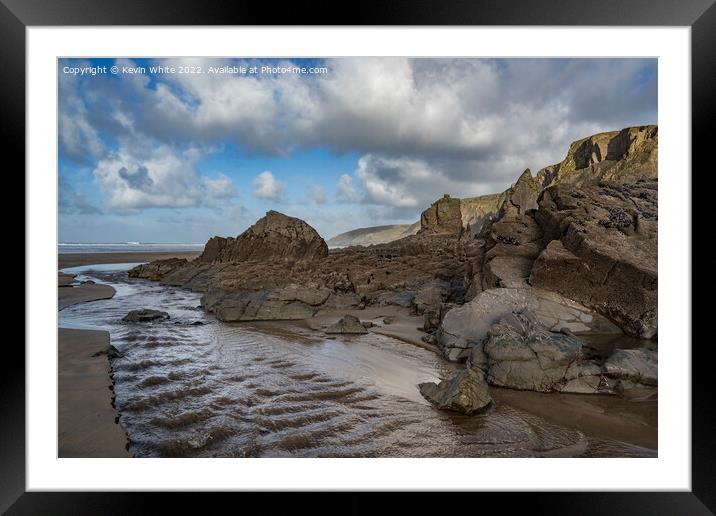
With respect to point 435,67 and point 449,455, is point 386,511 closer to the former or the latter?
point 449,455

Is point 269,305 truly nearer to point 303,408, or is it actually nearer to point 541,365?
point 303,408

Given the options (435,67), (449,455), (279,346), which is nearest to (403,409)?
(449,455)

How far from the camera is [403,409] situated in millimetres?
4254

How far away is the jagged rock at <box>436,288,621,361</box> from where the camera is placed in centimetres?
645

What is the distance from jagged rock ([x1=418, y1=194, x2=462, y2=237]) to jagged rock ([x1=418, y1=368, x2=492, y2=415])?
3028 cm

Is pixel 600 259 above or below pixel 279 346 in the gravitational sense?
above

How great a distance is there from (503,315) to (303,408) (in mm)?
4111

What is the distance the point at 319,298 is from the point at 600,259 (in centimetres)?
761

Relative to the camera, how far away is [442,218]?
1384 inches

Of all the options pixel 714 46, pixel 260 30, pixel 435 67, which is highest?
pixel 435 67

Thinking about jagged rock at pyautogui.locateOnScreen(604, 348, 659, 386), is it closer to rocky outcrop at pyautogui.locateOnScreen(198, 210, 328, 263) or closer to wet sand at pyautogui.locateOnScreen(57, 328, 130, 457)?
wet sand at pyautogui.locateOnScreen(57, 328, 130, 457)

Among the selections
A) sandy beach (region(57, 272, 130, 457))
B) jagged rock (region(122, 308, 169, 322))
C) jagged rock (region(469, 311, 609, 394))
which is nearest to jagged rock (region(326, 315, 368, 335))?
jagged rock (region(469, 311, 609, 394))

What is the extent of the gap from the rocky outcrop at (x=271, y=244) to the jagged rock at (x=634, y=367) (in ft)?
58.5

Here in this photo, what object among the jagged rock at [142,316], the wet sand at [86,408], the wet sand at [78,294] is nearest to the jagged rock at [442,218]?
the wet sand at [78,294]
